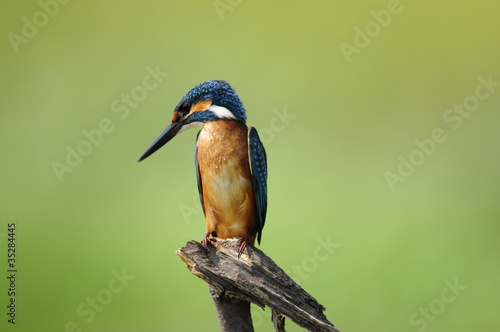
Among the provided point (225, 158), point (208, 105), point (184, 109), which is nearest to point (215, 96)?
point (208, 105)

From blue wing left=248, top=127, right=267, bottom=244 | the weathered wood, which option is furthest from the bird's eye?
the weathered wood

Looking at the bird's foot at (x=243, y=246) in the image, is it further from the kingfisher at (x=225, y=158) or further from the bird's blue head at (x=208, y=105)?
the bird's blue head at (x=208, y=105)

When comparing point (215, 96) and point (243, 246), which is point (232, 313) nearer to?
point (243, 246)

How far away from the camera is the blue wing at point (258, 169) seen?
2.82m

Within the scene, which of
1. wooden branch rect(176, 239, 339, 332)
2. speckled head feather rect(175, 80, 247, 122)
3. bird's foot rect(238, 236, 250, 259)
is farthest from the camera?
speckled head feather rect(175, 80, 247, 122)

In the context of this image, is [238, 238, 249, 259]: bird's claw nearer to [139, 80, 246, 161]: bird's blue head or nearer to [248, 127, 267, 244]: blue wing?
[248, 127, 267, 244]: blue wing

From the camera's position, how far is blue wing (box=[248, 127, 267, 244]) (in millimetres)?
2817

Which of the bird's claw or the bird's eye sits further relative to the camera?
the bird's eye

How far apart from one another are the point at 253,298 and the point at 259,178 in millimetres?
555

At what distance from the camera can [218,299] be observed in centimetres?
276

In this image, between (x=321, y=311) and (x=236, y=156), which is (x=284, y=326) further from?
(x=236, y=156)

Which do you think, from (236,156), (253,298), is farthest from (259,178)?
(253,298)

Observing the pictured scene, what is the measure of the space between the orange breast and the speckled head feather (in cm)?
8

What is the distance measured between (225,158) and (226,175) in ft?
0.26
